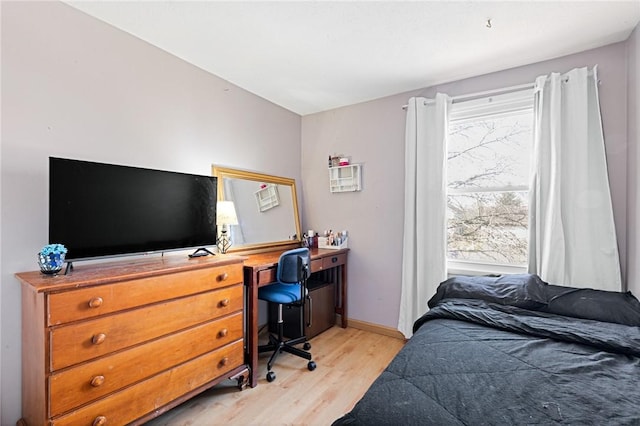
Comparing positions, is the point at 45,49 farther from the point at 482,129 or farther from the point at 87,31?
the point at 482,129

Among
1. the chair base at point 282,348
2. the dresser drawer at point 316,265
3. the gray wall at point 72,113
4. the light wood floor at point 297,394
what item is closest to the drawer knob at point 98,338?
the gray wall at point 72,113

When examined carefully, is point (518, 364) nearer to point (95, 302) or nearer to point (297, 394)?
point (297, 394)

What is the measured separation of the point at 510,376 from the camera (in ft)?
3.99

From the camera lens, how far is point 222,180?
9.05 feet

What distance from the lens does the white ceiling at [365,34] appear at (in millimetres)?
1843

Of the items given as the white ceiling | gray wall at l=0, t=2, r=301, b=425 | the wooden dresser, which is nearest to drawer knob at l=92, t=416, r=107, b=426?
the wooden dresser

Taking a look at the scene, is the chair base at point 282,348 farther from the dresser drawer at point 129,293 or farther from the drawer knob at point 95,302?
the drawer knob at point 95,302

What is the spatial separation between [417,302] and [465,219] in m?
0.94

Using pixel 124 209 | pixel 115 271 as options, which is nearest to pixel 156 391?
pixel 115 271

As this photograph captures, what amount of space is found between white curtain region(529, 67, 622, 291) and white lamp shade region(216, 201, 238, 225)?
2.54 metres

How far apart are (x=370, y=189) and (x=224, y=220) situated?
1.59 metres

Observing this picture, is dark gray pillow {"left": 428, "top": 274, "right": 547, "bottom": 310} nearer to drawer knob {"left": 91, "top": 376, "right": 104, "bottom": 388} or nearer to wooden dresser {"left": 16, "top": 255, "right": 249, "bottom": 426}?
wooden dresser {"left": 16, "top": 255, "right": 249, "bottom": 426}

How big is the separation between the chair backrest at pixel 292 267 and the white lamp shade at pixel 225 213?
61 centimetres

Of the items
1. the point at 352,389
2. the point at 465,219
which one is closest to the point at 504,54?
the point at 465,219
